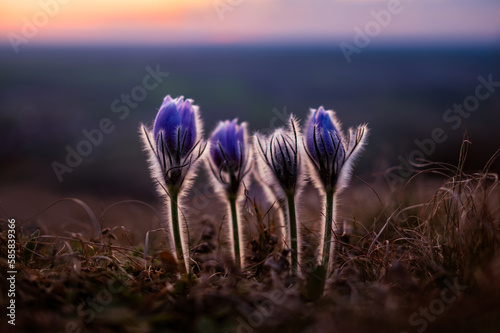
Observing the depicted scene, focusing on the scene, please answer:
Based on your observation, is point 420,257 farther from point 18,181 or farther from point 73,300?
point 18,181

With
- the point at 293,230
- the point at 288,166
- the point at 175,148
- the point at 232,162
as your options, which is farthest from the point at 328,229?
the point at 175,148

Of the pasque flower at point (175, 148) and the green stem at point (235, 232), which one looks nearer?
the pasque flower at point (175, 148)

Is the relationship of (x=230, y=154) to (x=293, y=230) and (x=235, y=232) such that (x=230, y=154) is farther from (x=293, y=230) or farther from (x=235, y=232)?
(x=293, y=230)

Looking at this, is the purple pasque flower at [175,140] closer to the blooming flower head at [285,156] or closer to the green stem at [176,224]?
the green stem at [176,224]

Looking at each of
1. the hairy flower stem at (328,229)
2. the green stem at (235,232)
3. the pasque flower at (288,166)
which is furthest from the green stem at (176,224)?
the hairy flower stem at (328,229)

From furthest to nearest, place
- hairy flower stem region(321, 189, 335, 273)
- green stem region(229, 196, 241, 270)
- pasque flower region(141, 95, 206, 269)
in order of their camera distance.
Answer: green stem region(229, 196, 241, 270), pasque flower region(141, 95, 206, 269), hairy flower stem region(321, 189, 335, 273)
